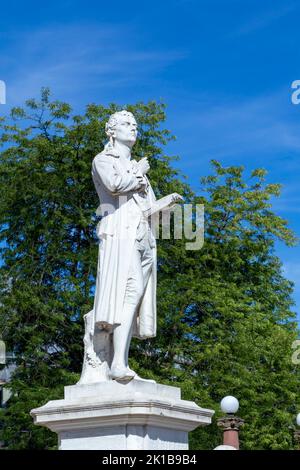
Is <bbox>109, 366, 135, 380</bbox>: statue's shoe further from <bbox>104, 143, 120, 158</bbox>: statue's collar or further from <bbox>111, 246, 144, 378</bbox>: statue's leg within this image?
<bbox>104, 143, 120, 158</bbox>: statue's collar

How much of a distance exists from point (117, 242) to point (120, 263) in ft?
0.83

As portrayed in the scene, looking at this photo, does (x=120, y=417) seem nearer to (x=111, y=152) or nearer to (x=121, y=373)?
(x=121, y=373)

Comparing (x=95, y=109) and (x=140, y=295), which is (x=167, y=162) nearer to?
(x=95, y=109)

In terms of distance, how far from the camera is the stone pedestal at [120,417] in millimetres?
9789

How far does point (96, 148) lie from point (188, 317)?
5603mm

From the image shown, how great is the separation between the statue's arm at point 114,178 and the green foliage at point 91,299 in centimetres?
1326

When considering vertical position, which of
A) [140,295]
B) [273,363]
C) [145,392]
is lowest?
[145,392]

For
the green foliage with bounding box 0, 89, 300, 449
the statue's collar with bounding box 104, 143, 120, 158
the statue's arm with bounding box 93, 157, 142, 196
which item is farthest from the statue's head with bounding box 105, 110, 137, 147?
the green foliage with bounding box 0, 89, 300, 449

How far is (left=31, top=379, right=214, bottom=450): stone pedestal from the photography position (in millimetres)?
9789

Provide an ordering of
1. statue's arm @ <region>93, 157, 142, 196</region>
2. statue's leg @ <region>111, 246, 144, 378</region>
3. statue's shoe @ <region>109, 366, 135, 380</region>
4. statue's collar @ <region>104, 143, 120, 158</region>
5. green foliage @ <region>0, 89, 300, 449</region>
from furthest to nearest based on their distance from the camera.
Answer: green foliage @ <region>0, 89, 300, 449</region>, statue's collar @ <region>104, 143, 120, 158</region>, statue's arm @ <region>93, 157, 142, 196</region>, statue's leg @ <region>111, 246, 144, 378</region>, statue's shoe @ <region>109, 366, 135, 380</region>

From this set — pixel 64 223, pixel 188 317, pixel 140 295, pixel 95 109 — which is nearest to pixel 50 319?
pixel 64 223

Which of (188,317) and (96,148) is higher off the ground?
(96,148)

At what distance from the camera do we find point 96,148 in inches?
1069

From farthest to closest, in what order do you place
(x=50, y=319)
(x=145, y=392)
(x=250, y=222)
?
1. (x=250, y=222)
2. (x=50, y=319)
3. (x=145, y=392)
